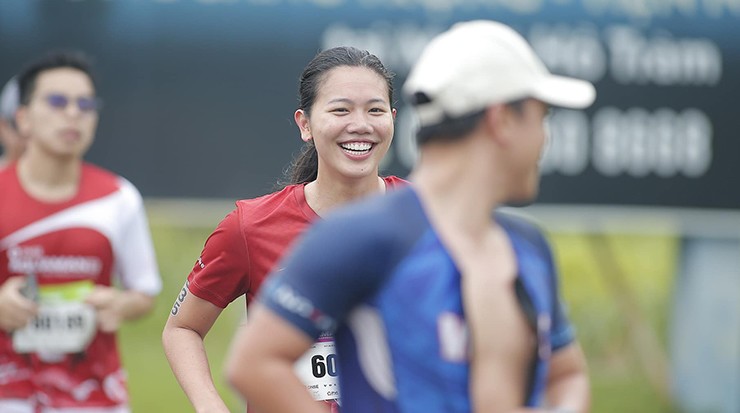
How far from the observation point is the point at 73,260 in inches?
237

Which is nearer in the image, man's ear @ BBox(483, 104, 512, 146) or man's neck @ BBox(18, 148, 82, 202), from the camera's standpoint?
man's ear @ BBox(483, 104, 512, 146)

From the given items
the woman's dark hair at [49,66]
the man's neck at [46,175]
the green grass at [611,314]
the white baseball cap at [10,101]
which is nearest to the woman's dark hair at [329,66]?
the man's neck at [46,175]

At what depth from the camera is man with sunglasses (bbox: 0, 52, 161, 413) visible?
231 inches

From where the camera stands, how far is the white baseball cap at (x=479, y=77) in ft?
8.01

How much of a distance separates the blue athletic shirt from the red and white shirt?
3.64m

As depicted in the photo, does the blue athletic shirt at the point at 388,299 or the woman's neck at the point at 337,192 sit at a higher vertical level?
the woman's neck at the point at 337,192

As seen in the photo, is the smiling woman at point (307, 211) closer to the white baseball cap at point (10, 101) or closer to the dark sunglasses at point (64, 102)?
the dark sunglasses at point (64, 102)

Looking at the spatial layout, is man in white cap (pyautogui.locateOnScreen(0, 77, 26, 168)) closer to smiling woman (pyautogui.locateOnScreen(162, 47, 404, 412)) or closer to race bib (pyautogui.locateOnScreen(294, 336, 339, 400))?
smiling woman (pyautogui.locateOnScreen(162, 47, 404, 412))

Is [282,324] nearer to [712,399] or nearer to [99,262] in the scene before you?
[99,262]

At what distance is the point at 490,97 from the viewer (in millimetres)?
2447

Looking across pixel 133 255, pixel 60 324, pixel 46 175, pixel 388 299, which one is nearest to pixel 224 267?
pixel 388 299

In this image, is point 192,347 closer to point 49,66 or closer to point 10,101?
point 49,66

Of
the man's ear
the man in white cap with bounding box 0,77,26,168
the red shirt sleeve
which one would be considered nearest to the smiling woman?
the red shirt sleeve

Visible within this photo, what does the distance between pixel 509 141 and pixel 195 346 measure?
1641mm
